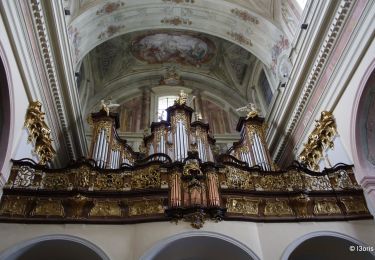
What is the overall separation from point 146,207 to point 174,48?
33.8ft

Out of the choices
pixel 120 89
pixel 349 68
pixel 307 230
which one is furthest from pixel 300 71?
pixel 120 89

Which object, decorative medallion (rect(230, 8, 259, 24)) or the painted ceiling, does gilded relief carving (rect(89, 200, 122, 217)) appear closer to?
decorative medallion (rect(230, 8, 259, 24))

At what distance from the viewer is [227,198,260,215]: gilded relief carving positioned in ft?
23.3

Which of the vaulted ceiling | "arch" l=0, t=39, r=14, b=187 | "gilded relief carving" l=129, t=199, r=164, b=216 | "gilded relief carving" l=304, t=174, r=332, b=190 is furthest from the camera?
the vaulted ceiling

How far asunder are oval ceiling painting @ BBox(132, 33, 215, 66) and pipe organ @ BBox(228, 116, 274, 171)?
557 cm

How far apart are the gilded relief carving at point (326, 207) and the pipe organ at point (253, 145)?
1945mm

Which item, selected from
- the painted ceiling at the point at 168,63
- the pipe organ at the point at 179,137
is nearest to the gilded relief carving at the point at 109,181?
the pipe organ at the point at 179,137

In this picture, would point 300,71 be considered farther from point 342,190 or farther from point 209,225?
point 209,225

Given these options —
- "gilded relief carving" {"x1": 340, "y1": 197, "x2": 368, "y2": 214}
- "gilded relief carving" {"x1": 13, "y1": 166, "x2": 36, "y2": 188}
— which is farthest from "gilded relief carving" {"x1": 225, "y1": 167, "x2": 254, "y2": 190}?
"gilded relief carving" {"x1": 13, "y1": 166, "x2": 36, "y2": 188}

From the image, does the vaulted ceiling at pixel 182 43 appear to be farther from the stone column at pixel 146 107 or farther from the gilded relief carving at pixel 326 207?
the gilded relief carving at pixel 326 207

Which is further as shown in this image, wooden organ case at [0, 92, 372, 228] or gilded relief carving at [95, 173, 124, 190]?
gilded relief carving at [95, 173, 124, 190]

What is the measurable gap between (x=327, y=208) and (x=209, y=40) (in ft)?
32.5

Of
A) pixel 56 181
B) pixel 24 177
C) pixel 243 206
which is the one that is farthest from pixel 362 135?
pixel 24 177

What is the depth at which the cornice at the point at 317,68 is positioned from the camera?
773 centimetres
